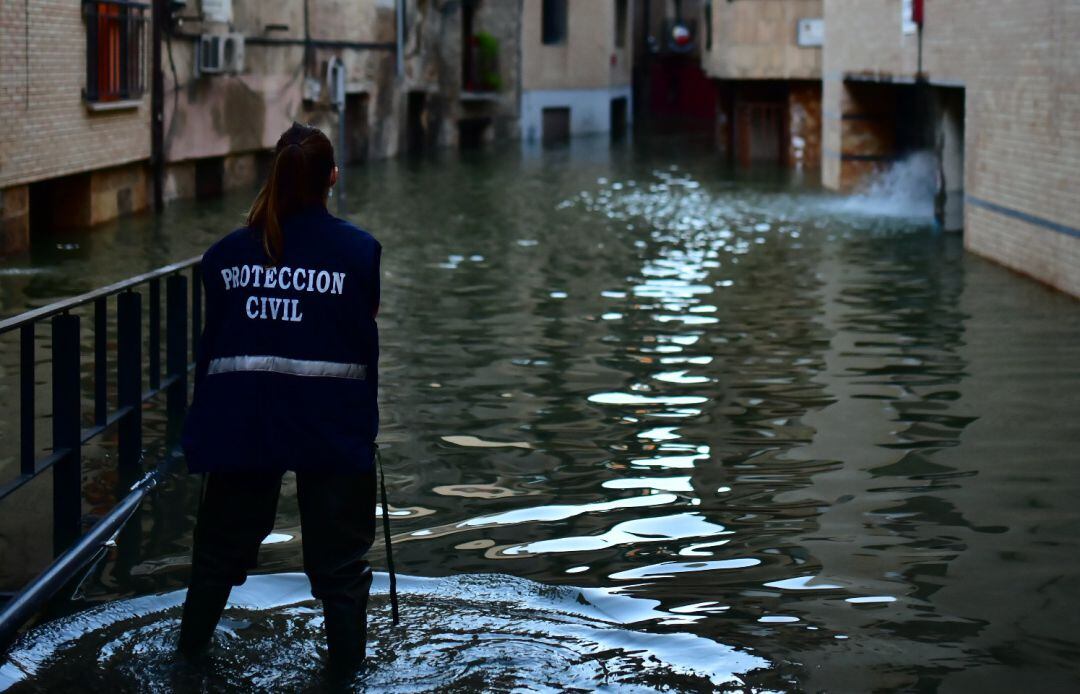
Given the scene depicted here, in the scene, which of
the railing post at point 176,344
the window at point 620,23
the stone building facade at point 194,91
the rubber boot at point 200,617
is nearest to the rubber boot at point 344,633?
the rubber boot at point 200,617

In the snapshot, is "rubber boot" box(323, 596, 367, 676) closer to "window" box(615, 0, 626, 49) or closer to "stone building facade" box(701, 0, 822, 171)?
"stone building facade" box(701, 0, 822, 171)

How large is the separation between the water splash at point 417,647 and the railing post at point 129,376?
1.58m

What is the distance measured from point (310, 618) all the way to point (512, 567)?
0.98 m

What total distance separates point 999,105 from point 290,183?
42.0 ft

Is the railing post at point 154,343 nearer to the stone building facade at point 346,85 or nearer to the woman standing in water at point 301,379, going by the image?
the woman standing in water at point 301,379

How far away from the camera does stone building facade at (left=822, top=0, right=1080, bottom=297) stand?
14250 mm

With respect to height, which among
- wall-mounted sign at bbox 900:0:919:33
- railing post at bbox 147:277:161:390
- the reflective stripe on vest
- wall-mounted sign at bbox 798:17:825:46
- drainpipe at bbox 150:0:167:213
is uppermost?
wall-mounted sign at bbox 798:17:825:46

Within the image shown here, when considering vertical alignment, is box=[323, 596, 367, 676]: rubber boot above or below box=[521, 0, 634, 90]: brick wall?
below

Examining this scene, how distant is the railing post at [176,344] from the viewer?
322 inches

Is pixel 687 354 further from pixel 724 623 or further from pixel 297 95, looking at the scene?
pixel 297 95

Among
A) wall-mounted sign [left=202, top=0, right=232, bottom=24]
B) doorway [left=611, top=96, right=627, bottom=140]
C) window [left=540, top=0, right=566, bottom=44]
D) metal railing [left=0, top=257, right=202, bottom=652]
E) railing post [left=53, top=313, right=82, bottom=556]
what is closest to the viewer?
metal railing [left=0, top=257, right=202, bottom=652]

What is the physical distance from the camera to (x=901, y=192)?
81.4 ft

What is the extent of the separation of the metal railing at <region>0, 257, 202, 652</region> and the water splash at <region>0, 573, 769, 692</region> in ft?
0.97

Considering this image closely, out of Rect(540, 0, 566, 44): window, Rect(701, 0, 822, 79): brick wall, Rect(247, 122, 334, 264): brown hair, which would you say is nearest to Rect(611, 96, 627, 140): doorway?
Rect(540, 0, 566, 44): window
